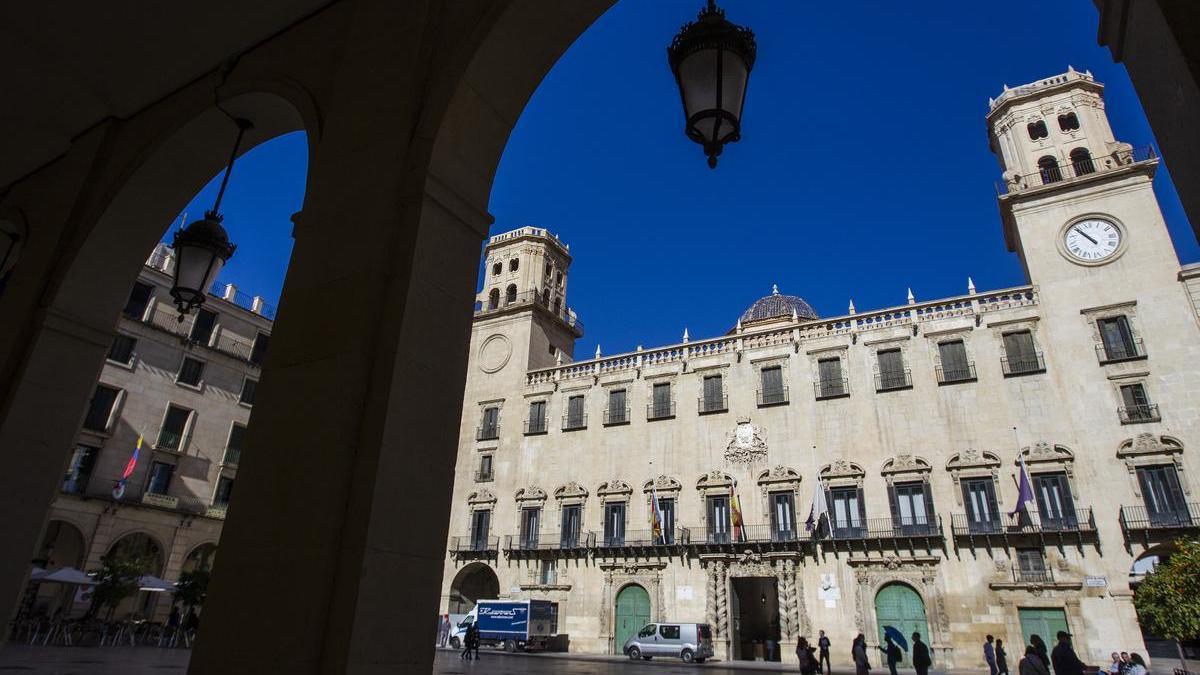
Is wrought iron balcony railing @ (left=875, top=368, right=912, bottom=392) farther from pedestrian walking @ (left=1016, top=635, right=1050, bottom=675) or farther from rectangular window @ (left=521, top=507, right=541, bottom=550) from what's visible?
pedestrian walking @ (left=1016, top=635, right=1050, bottom=675)

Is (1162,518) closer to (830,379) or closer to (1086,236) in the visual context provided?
(1086,236)

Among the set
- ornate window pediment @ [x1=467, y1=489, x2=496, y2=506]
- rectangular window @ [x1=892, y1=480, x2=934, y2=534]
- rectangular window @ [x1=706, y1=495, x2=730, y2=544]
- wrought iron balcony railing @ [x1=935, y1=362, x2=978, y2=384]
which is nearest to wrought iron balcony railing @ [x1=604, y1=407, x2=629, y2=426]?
rectangular window @ [x1=706, y1=495, x2=730, y2=544]

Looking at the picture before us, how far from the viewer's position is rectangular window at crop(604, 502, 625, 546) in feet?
85.4

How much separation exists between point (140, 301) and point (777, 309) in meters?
29.2

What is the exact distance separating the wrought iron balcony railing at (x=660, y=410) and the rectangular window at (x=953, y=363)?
9864 mm

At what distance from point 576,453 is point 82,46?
24958 millimetres

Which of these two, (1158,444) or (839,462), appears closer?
(1158,444)

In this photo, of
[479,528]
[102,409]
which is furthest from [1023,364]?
[102,409]

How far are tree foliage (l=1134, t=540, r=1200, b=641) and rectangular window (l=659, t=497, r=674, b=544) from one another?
1429 centimetres

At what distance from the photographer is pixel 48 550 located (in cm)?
2173

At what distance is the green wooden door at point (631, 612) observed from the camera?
24891 mm

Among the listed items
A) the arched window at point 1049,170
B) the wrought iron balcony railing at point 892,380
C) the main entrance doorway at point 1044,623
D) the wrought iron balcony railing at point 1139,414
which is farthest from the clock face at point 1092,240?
the main entrance doorway at point 1044,623

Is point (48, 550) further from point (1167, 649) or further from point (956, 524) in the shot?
point (1167, 649)

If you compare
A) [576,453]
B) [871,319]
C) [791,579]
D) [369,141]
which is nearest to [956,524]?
[791,579]
